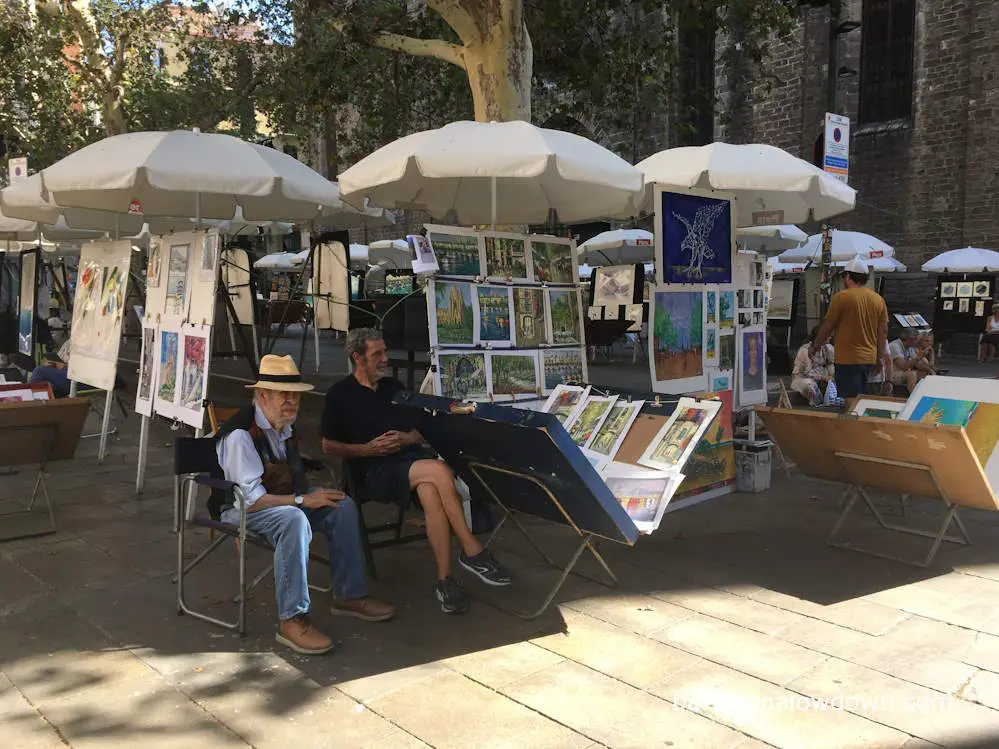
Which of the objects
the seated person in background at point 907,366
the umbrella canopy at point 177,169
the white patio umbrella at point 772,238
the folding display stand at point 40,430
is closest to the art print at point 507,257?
the umbrella canopy at point 177,169

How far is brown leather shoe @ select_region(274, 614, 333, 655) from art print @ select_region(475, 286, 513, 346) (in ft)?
8.22

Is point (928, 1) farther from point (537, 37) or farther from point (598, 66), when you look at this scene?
point (537, 37)

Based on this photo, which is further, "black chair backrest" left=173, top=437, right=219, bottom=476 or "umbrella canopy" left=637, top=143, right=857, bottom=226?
"umbrella canopy" left=637, top=143, right=857, bottom=226

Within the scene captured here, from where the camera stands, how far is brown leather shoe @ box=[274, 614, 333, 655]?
3.59 metres

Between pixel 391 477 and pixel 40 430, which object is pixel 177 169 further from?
pixel 391 477

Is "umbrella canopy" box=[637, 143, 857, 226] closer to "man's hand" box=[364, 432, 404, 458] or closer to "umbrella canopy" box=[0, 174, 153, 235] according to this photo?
"man's hand" box=[364, 432, 404, 458]

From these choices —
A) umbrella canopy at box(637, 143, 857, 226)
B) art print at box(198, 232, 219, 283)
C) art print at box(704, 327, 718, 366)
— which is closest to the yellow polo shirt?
umbrella canopy at box(637, 143, 857, 226)

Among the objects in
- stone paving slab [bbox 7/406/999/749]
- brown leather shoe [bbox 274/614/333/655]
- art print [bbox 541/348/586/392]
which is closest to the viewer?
stone paving slab [bbox 7/406/999/749]

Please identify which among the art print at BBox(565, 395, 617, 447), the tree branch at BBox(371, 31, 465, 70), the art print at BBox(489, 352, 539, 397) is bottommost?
the art print at BBox(565, 395, 617, 447)

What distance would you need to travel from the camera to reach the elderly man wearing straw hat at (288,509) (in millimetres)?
3652

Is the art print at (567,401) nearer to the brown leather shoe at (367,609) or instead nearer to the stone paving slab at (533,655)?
the stone paving slab at (533,655)

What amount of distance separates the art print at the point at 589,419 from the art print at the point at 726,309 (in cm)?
216

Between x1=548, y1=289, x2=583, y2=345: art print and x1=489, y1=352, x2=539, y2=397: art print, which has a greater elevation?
x1=548, y1=289, x2=583, y2=345: art print

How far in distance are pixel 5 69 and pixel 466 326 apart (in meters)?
16.5
